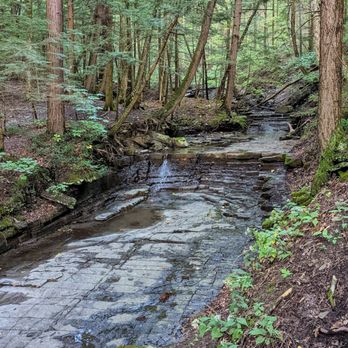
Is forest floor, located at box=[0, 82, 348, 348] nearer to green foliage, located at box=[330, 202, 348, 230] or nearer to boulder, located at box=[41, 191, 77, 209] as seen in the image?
green foliage, located at box=[330, 202, 348, 230]

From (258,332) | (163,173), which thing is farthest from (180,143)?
(258,332)

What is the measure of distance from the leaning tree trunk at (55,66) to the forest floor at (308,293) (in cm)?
758

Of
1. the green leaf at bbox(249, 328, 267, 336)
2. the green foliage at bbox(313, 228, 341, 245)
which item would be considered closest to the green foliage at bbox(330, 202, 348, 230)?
the green foliage at bbox(313, 228, 341, 245)

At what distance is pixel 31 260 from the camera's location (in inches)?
266

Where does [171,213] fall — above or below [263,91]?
below

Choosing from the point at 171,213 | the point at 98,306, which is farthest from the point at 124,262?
the point at 171,213

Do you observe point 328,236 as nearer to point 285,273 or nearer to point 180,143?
point 285,273

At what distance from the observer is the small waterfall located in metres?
11.6

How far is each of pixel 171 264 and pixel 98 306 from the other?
156 centimetres

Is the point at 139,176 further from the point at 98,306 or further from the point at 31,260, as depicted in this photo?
the point at 98,306

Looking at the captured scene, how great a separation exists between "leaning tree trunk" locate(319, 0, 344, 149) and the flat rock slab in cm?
492

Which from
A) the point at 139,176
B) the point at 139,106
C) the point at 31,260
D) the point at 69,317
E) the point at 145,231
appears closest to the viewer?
the point at 69,317

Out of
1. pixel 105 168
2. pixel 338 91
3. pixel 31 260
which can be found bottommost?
pixel 31 260


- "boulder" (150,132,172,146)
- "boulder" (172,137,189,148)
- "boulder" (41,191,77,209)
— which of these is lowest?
"boulder" (41,191,77,209)
